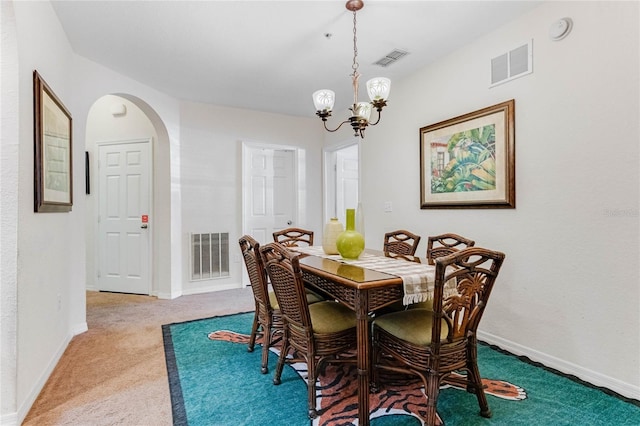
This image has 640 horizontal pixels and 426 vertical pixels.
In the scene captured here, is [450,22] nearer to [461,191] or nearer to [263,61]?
[461,191]

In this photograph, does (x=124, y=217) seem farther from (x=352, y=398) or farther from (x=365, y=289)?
(x=365, y=289)

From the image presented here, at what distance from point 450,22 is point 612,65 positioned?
114 cm

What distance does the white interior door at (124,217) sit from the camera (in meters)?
4.56

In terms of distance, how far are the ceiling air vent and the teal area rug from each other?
2727 millimetres

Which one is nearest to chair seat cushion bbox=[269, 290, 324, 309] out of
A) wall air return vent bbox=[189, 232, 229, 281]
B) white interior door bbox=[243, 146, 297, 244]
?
wall air return vent bbox=[189, 232, 229, 281]

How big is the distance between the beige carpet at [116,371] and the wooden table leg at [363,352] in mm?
1017

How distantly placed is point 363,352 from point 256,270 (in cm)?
97

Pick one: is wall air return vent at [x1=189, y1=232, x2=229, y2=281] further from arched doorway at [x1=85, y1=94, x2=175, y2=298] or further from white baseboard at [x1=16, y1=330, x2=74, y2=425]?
white baseboard at [x1=16, y1=330, x2=74, y2=425]

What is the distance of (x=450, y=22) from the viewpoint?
8.77 feet

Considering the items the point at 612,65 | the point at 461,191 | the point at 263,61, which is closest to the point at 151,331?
the point at 263,61

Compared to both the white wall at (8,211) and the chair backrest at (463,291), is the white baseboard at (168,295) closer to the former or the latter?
the white wall at (8,211)

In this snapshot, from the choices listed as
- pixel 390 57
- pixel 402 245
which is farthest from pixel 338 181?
pixel 402 245

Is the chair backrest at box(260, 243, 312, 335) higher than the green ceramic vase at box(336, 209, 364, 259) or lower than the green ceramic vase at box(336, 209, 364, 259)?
lower

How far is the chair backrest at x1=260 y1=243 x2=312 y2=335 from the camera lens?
1.78 meters
